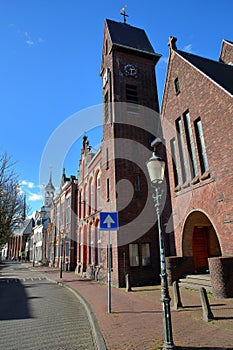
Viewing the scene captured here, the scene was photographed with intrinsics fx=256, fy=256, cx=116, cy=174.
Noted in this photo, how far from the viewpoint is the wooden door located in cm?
1488

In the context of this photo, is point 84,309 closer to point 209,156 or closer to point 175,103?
point 209,156

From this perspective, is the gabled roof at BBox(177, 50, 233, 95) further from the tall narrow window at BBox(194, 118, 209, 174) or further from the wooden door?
the wooden door

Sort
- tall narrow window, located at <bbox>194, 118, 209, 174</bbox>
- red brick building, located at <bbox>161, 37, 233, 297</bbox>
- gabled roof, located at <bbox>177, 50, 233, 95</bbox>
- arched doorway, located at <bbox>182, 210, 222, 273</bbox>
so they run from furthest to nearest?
arched doorway, located at <bbox>182, 210, 222, 273</bbox> < tall narrow window, located at <bbox>194, 118, 209, 174</bbox> < gabled roof, located at <bbox>177, 50, 233, 95</bbox> < red brick building, located at <bbox>161, 37, 233, 297</bbox>

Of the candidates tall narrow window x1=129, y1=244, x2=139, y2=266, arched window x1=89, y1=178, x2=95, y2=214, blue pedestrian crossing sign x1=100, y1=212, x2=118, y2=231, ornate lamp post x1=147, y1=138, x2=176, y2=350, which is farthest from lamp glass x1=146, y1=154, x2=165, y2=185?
arched window x1=89, y1=178, x2=95, y2=214

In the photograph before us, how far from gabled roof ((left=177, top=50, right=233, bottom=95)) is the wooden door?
807 centimetres

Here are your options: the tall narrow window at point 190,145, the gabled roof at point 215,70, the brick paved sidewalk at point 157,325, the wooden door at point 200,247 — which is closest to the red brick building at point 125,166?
the wooden door at point 200,247

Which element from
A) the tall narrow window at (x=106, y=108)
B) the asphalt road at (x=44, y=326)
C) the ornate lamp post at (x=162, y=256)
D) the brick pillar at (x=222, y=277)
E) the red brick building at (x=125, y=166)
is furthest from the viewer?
the tall narrow window at (x=106, y=108)

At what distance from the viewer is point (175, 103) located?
585 inches

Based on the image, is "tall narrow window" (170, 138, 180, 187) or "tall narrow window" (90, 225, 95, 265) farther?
"tall narrow window" (90, 225, 95, 265)

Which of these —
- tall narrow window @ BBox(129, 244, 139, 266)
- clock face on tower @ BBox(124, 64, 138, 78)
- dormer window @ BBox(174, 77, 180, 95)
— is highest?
clock face on tower @ BBox(124, 64, 138, 78)

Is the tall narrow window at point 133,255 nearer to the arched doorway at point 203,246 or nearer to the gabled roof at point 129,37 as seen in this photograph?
the arched doorway at point 203,246

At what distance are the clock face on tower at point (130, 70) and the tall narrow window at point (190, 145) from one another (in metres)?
8.47

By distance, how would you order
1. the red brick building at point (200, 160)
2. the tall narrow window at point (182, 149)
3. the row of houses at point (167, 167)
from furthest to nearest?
the tall narrow window at point (182, 149) < the row of houses at point (167, 167) < the red brick building at point (200, 160)

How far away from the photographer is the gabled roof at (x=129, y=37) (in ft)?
70.6
